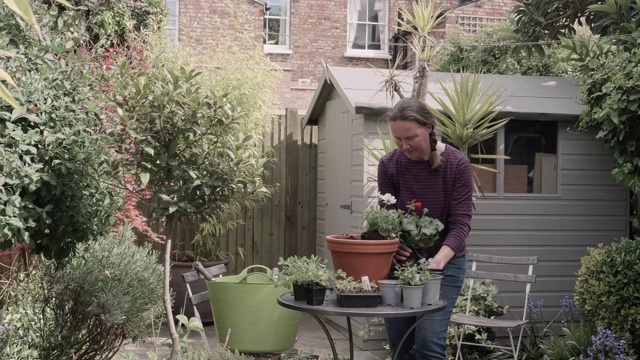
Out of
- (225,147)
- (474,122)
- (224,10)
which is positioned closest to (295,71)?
(224,10)

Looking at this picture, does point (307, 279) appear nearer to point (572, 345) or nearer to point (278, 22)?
point (572, 345)

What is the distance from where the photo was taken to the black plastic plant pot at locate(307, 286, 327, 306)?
2957mm

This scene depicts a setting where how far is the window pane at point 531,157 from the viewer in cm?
668

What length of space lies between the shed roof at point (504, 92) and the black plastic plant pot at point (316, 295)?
348 cm

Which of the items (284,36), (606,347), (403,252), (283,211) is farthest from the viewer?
(284,36)

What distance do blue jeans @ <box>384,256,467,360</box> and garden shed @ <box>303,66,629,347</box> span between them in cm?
301

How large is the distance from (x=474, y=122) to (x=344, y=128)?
1.49m

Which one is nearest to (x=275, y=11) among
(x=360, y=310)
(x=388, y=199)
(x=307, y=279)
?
(x=388, y=199)

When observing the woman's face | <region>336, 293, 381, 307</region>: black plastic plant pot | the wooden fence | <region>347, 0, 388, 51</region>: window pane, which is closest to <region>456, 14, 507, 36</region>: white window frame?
<region>347, 0, 388, 51</region>: window pane

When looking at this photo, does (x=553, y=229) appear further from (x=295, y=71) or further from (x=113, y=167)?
(x=295, y=71)

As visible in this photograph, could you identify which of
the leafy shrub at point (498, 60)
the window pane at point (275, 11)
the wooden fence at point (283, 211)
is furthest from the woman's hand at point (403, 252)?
the window pane at point (275, 11)

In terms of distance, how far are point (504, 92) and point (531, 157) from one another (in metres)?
0.62

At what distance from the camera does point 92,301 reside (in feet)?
15.0

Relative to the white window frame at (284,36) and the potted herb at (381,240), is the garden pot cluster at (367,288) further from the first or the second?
the white window frame at (284,36)
